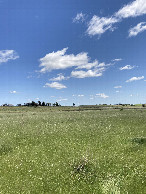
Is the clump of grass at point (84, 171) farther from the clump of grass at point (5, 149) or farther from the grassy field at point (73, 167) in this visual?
the clump of grass at point (5, 149)

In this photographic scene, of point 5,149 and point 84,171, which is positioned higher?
point 5,149

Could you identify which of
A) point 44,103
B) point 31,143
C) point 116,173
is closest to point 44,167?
point 116,173

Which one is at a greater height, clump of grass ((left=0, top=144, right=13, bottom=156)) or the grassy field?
clump of grass ((left=0, top=144, right=13, bottom=156))

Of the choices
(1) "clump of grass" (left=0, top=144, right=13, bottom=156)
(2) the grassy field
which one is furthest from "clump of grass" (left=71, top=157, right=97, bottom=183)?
(1) "clump of grass" (left=0, top=144, right=13, bottom=156)

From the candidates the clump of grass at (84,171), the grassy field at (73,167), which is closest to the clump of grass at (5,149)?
the grassy field at (73,167)

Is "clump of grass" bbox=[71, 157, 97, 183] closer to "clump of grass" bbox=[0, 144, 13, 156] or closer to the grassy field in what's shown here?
the grassy field

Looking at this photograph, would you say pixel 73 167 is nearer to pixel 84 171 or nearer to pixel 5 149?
pixel 84 171

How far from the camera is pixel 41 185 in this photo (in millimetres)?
9109

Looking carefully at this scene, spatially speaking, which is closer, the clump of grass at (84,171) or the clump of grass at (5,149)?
the clump of grass at (84,171)

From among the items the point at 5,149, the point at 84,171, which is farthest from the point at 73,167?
the point at 5,149

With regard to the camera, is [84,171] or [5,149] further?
[5,149]

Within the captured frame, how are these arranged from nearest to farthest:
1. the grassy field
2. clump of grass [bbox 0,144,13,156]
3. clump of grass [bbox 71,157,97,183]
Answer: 1. the grassy field
2. clump of grass [bbox 71,157,97,183]
3. clump of grass [bbox 0,144,13,156]

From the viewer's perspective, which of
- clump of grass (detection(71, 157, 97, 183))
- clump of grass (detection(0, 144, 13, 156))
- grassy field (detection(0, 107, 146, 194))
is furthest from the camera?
clump of grass (detection(0, 144, 13, 156))

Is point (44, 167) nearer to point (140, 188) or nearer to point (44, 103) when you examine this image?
point (140, 188)
